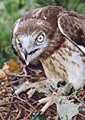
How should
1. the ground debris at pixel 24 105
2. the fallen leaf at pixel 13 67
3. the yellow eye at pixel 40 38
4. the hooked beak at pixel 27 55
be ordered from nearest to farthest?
the ground debris at pixel 24 105, the hooked beak at pixel 27 55, the yellow eye at pixel 40 38, the fallen leaf at pixel 13 67

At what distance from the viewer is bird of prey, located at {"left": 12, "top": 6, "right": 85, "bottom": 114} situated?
166 inches

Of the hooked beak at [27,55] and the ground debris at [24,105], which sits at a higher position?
the hooked beak at [27,55]

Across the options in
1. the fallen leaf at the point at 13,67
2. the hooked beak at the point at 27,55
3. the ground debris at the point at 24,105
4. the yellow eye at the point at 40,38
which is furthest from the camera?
the fallen leaf at the point at 13,67

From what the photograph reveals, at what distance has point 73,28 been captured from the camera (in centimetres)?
432

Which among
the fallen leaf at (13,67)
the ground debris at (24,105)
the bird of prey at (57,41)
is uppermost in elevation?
the bird of prey at (57,41)

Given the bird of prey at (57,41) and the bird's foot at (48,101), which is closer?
the bird's foot at (48,101)

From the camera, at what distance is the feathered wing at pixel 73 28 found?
14.1 ft

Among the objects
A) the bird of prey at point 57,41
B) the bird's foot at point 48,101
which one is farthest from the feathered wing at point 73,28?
the bird's foot at point 48,101

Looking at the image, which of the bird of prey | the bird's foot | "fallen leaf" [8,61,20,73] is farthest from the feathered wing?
"fallen leaf" [8,61,20,73]

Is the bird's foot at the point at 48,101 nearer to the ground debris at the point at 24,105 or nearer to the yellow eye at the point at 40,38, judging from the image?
the ground debris at the point at 24,105

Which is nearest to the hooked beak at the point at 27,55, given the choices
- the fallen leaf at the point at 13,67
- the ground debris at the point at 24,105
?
the ground debris at the point at 24,105

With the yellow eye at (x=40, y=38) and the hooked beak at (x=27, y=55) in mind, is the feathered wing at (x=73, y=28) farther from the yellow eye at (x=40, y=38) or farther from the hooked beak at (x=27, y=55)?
the hooked beak at (x=27, y=55)

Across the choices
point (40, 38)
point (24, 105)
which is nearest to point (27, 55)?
point (40, 38)

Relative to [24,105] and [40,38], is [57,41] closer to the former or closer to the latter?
[40,38]
